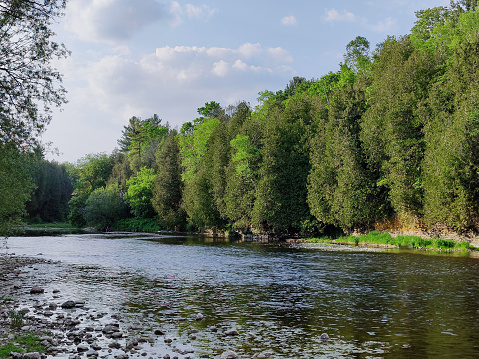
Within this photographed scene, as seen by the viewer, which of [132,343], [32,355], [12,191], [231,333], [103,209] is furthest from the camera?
[103,209]

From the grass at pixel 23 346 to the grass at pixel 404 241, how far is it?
43036mm

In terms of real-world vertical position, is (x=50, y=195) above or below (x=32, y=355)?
above

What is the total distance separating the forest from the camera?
4441 cm

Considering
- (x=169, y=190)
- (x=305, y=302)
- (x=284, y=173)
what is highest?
(x=284, y=173)

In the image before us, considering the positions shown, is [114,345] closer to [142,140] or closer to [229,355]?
[229,355]

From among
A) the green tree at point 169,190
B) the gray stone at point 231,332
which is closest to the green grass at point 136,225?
the green tree at point 169,190

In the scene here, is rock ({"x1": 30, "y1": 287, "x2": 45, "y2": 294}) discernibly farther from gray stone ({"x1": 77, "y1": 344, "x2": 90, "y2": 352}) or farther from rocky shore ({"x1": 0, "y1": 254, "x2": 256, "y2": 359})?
gray stone ({"x1": 77, "y1": 344, "x2": 90, "y2": 352})

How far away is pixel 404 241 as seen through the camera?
51.0 m

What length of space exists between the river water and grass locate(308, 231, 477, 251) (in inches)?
463

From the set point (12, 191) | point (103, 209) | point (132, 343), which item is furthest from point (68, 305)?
point (103, 209)

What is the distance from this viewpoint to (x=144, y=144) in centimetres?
14538

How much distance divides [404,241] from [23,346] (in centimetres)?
4743

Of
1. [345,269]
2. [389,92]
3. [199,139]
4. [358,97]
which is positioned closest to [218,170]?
[199,139]

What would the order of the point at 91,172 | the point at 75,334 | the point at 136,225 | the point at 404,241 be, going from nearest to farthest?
1. the point at 75,334
2. the point at 404,241
3. the point at 136,225
4. the point at 91,172
